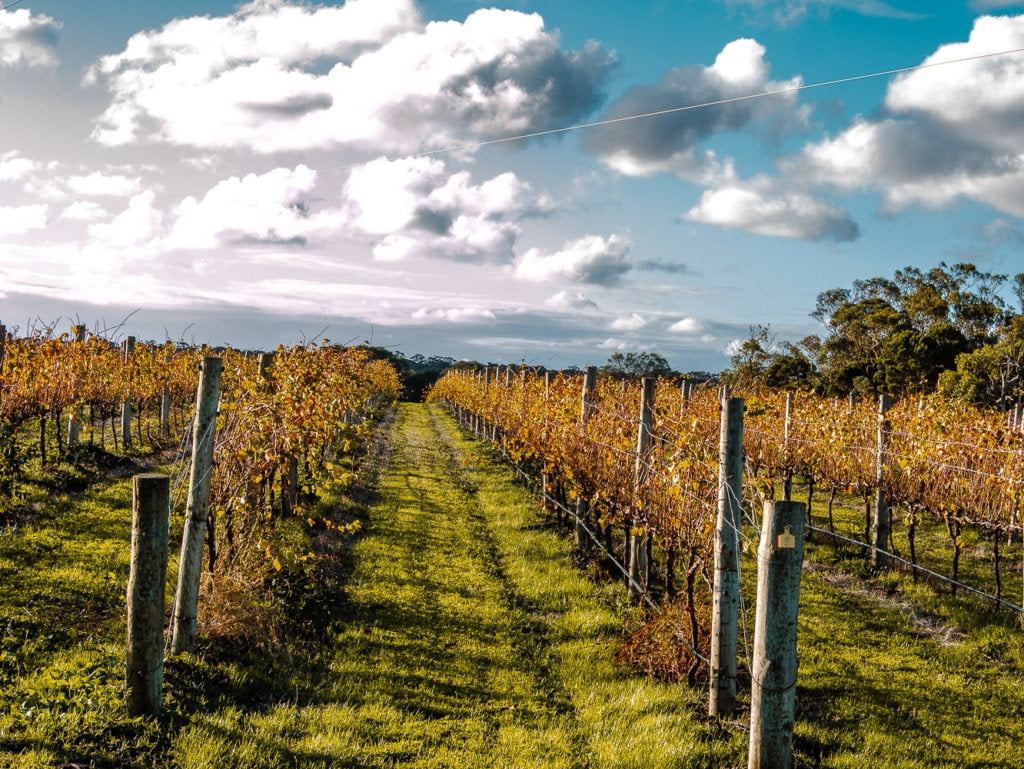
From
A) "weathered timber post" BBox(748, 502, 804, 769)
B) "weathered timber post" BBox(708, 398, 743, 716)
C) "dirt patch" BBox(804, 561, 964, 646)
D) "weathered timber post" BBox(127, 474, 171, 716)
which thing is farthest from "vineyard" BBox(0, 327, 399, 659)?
"dirt patch" BBox(804, 561, 964, 646)

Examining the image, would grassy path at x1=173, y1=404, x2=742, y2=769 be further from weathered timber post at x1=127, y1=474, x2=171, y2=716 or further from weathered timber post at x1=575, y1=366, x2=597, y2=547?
weathered timber post at x1=575, y1=366, x2=597, y2=547

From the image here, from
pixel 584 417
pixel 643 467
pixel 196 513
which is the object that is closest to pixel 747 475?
pixel 643 467

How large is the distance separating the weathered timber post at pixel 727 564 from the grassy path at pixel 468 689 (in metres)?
0.30

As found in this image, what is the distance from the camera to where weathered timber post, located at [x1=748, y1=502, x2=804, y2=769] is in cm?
306

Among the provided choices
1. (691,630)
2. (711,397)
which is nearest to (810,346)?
(711,397)

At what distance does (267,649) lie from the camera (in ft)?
18.2

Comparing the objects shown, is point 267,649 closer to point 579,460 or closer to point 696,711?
point 696,711

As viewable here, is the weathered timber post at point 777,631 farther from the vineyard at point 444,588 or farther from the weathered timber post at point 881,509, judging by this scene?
the weathered timber post at point 881,509

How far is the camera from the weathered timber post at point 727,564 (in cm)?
482

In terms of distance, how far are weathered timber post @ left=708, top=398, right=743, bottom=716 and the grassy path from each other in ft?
0.99

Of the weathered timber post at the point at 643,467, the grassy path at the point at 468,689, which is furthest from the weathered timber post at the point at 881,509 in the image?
the grassy path at the point at 468,689

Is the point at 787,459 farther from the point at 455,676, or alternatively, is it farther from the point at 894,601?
the point at 455,676

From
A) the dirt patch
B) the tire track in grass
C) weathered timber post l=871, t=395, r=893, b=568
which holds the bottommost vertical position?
the dirt patch

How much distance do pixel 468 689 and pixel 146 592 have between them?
2436 mm
